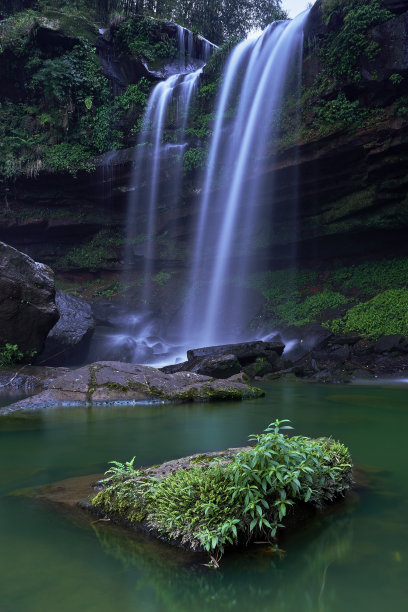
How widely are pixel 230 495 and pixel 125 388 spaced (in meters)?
5.78

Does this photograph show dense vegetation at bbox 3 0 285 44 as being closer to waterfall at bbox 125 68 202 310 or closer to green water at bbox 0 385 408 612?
waterfall at bbox 125 68 202 310

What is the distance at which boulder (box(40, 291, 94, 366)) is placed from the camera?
13.3 meters

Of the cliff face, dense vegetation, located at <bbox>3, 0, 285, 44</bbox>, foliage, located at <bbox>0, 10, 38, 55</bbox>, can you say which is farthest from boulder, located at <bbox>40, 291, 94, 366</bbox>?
dense vegetation, located at <bbox>3, 0, 285, 44</bbox>

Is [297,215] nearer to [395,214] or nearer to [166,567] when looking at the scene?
[395,214]

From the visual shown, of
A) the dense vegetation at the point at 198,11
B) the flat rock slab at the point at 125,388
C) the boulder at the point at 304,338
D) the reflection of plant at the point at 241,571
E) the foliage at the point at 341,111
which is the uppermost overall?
the dense vegetation at the point at 198,11

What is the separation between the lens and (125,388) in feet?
27.0

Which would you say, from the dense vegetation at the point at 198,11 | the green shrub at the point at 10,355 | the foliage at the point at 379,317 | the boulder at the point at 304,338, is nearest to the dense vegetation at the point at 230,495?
the green shrub at the point at 10,355

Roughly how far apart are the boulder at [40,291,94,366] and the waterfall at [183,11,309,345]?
5.06 m

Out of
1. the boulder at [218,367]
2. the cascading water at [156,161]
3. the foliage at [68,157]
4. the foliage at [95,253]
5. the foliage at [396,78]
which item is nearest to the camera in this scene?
the boulder at [218,367]

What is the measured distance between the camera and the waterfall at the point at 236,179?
1811cm

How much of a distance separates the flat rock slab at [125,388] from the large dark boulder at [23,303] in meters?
3.09

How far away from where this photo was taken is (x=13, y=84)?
2205 centimetres

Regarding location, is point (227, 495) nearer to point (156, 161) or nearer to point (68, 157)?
point (156, 161)

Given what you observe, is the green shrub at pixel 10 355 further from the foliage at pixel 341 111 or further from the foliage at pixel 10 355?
the foliage at pixel 341 111
